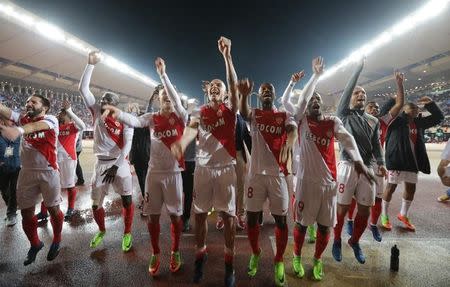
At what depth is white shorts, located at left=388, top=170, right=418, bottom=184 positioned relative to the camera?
527 cm

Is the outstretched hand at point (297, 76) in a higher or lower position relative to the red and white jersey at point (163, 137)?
higher

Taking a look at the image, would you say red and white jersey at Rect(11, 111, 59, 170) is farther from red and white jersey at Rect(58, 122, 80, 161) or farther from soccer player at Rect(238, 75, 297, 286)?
soccer player at Rect(238, 75, 297, 286)

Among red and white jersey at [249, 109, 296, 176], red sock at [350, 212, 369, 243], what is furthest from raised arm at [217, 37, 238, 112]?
red sock at [350, 212, 369, 243]

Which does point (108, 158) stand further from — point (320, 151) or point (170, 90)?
point (320, 151)

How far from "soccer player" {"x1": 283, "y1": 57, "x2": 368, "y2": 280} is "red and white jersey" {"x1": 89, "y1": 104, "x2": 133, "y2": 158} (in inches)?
112

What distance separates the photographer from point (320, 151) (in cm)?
358

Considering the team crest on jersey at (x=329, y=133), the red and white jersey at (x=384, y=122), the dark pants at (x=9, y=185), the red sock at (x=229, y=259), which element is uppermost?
the red and white jersey at (x=384, y=122)

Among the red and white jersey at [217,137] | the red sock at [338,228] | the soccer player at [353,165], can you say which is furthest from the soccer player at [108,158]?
the soccer player at [353,165]

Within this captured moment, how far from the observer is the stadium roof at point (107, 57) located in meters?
17.9

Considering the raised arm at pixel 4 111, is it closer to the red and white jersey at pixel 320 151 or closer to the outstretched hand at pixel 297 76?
the red and white jersey at pixel 320 151

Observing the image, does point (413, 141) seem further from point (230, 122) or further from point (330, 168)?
point (230, 122)

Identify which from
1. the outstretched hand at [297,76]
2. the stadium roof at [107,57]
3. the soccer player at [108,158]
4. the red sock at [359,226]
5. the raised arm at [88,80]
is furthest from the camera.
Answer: the stadium roof at [107,57]

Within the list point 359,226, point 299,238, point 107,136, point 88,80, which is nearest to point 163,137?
point 107,136

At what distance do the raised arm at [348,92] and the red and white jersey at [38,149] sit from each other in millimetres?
4359
